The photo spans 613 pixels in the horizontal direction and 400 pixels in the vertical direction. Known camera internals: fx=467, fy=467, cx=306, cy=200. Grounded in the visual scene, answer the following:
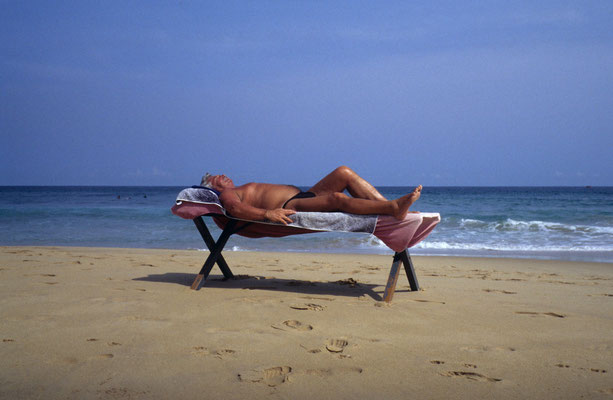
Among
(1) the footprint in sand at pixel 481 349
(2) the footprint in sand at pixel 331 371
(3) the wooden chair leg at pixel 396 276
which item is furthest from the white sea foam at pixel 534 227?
(2) the footprint in sand at pixel 331 371

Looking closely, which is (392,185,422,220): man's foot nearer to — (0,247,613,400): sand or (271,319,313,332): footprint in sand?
(0,247,613,400): sand

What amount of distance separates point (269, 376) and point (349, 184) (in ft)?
7.07

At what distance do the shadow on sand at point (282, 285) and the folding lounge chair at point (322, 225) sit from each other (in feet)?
1.09

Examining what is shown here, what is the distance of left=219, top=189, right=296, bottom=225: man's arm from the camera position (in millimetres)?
3900

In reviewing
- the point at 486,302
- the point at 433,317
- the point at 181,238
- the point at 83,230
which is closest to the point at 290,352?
the point at 433,317

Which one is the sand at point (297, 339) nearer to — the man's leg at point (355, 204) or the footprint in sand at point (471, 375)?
the footprint in sand at point (471, 375)

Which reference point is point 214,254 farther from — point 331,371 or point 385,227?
point 331,371

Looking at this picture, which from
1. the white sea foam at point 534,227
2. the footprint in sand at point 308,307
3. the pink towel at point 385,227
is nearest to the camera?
the footprint in sand at point 308,307

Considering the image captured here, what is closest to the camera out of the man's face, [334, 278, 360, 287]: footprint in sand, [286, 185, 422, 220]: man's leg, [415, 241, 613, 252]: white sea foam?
[286, 185, 422, 220]: man's leg

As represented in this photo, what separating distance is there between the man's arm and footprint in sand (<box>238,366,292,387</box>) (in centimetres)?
173

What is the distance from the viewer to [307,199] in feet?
13.5

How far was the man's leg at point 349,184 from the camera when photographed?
398cm

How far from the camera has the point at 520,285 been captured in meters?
4.97

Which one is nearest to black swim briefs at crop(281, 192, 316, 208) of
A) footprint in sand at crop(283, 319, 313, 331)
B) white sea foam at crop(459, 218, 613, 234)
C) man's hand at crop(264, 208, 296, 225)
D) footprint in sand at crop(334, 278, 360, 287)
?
man's hand at crop(264, 208, 296, 225)
